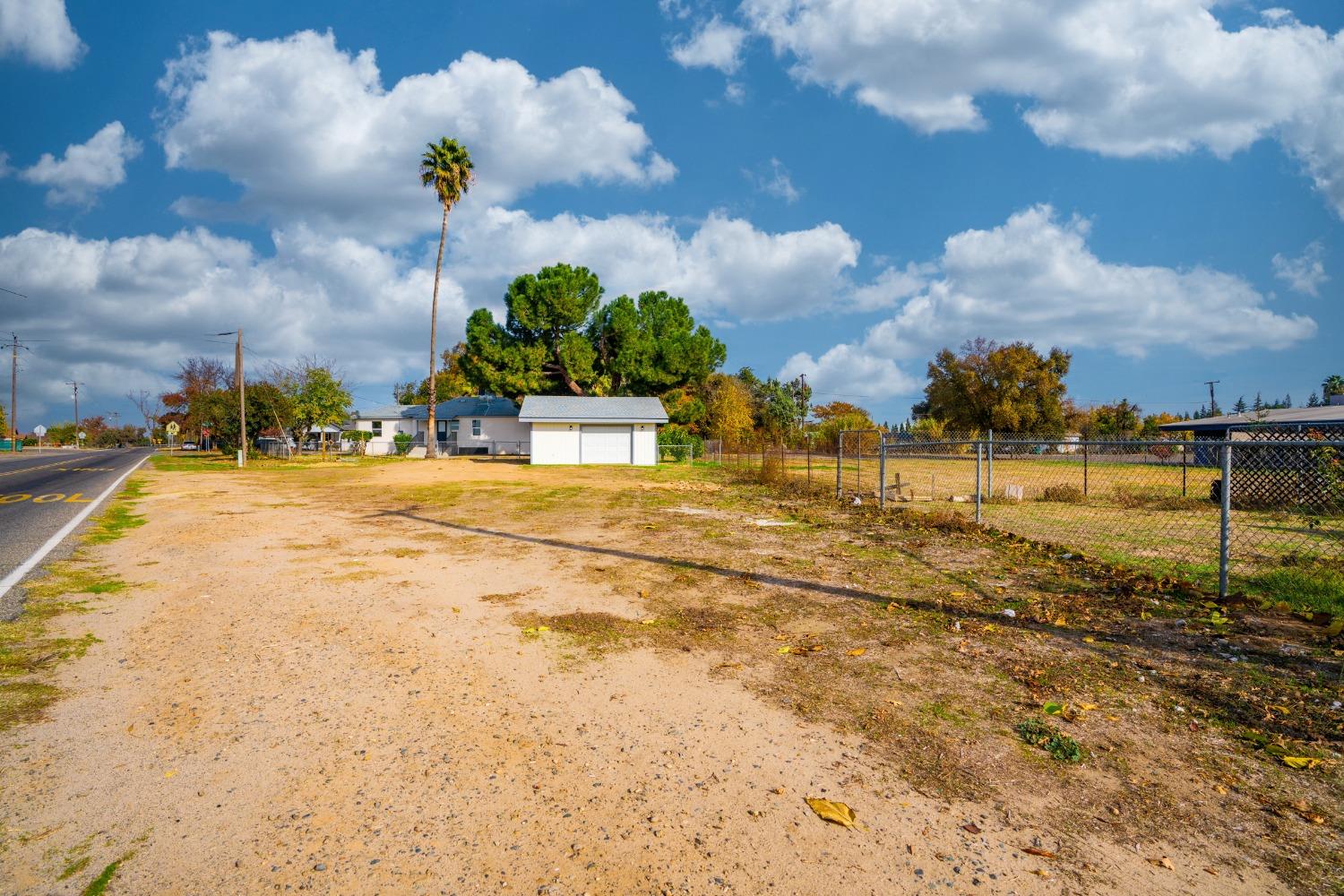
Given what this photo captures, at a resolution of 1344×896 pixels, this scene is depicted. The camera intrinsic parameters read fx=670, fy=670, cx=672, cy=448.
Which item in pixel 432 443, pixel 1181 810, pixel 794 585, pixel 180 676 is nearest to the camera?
pixel 1181 810

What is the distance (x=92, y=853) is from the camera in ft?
8.89

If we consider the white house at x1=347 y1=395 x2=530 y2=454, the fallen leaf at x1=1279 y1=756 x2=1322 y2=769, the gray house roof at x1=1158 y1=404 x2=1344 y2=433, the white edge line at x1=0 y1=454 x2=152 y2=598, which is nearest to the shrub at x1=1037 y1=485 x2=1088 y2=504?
the fallen leaf at x1=1279 y1=756 x2=1322 y2=769

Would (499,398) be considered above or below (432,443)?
above

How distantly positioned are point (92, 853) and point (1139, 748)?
5.06 metres

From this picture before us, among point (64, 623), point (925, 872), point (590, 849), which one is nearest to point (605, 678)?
point (590, 849)

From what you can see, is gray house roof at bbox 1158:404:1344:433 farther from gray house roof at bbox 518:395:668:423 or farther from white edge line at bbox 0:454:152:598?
white edge line at bbox 0:454:152:598

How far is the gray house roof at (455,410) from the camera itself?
51.9 m

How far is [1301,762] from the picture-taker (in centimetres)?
354

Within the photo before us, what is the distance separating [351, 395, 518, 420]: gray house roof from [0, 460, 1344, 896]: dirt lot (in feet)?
147

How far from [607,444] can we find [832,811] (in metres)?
35.4

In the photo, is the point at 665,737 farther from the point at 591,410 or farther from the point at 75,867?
the point at 591,410

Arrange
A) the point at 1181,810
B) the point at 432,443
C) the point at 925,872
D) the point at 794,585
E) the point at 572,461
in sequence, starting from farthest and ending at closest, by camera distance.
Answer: the point at 432,443, the point at 572,461, the point at 794,585, the point at 1181,810, the point at 925,872

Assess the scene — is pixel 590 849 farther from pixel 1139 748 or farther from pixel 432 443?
pixel 432 443

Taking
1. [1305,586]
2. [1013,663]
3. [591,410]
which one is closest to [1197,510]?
[1305,586]
